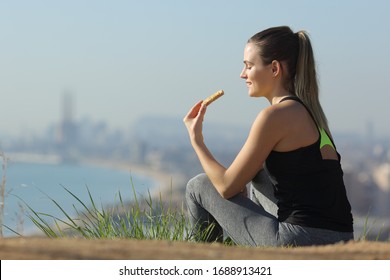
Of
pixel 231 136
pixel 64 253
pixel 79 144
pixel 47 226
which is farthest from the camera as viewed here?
pixel 79 144

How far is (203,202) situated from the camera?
3.46 metres

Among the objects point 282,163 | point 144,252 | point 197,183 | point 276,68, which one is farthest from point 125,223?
point 144,252

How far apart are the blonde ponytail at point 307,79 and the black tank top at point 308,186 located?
0.07 metres

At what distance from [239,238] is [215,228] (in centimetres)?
29

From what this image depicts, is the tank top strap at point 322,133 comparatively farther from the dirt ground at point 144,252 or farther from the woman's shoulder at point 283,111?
the dirt ground at point 144,252

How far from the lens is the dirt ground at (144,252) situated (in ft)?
8.18

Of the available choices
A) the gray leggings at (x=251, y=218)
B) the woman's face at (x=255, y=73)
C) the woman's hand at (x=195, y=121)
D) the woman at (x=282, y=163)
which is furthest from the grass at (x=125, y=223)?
the woman's face at (x=255, y=73)

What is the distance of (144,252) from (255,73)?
1162 millimetres

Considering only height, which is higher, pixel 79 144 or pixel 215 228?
pixel 215 228

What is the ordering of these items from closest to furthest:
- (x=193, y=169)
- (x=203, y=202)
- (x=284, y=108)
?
(x=284, y=108) < (x=203, y=202) < (x=193, y=169)
